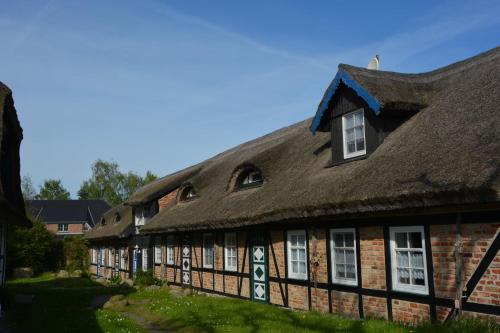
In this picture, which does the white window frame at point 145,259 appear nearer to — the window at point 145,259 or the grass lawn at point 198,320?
the window at point 145,259

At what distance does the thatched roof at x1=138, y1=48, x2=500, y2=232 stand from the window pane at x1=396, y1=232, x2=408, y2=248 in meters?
0.79

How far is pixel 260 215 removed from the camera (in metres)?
12.7

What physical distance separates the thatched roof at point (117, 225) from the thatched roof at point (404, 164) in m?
11.5

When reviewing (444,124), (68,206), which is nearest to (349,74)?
(444,124)

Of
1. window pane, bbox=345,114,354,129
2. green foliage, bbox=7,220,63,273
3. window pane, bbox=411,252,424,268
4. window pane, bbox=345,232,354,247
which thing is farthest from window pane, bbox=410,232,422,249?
green foliage, bbox=7,220,63,273

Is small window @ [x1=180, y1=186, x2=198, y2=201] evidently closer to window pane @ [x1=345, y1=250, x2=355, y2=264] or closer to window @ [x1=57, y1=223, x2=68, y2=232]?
window pane @ [x1=345, y1=250, x2=355, y2=264]

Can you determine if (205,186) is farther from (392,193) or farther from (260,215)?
(392,193)

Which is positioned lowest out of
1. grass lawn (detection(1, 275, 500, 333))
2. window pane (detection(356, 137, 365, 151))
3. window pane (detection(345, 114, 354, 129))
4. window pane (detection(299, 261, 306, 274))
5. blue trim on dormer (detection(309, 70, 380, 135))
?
grass lawn (detection(1, 275, 500, 333))

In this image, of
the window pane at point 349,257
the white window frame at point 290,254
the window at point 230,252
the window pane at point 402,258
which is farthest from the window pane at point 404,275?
the window at point 230,252

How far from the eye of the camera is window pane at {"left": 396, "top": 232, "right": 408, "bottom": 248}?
952 cm

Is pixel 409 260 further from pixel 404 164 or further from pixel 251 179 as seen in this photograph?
pixel 251 179

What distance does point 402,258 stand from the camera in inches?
377

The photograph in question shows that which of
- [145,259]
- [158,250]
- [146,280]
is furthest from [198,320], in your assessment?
[145,259]

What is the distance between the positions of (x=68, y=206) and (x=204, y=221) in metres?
54.1
